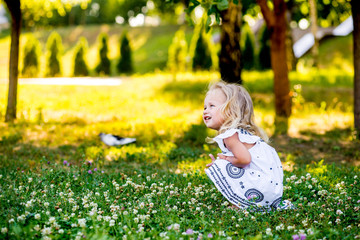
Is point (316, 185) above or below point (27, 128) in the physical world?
above

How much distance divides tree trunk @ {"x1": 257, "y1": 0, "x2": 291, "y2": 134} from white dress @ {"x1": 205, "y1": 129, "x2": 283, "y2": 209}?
5057 mm

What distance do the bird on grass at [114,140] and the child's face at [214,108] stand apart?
10.7 feet

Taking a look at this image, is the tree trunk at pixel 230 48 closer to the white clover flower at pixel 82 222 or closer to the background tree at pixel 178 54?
the white clover flower at pixel 82 222

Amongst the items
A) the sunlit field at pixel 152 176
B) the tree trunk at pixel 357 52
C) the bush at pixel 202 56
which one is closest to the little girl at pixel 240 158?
the sunlit field at pixel 152 176

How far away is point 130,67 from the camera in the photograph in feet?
86.5

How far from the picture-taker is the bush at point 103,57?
82.3 ft

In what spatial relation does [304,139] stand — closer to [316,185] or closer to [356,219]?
[316,185]

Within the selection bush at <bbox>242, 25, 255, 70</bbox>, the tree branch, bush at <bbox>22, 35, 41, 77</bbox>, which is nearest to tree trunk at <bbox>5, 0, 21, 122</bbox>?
the tree branch

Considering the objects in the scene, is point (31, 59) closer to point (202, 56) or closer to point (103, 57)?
point (103, 57)

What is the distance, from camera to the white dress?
385 centimetres

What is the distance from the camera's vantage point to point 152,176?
504cm

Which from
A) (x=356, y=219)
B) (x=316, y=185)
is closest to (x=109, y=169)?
(x=316, y=185)

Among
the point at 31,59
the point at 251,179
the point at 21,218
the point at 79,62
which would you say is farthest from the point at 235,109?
the point at 31,59

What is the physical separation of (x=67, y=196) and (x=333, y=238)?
2509 mm
